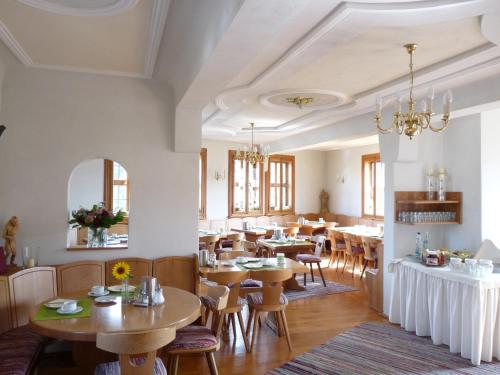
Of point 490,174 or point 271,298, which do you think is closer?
point 271,298

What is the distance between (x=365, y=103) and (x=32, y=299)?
4.88 metres

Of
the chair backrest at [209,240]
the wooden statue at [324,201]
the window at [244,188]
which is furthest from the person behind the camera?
the wooden statue at [324,201]

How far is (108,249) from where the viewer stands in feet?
15.4

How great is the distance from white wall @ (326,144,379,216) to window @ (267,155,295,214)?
4.00 ft

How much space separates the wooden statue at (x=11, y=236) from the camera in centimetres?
408

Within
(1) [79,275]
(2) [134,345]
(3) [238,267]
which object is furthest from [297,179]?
(2) [134,345]

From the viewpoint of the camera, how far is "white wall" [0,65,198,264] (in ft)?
14.5

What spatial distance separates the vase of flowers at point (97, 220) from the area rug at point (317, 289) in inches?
125

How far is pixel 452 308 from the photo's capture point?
446cm

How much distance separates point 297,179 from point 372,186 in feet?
7.42

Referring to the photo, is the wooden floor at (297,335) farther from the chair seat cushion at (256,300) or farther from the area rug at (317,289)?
the chair seat cushion at (256,300)

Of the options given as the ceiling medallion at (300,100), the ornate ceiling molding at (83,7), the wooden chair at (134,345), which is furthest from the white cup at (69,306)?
the ceiling medallion at (300,100)

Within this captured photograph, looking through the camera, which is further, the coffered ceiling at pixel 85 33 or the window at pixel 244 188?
the window at pixel 244 188

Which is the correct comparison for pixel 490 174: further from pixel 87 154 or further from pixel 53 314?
pixel 53 314
